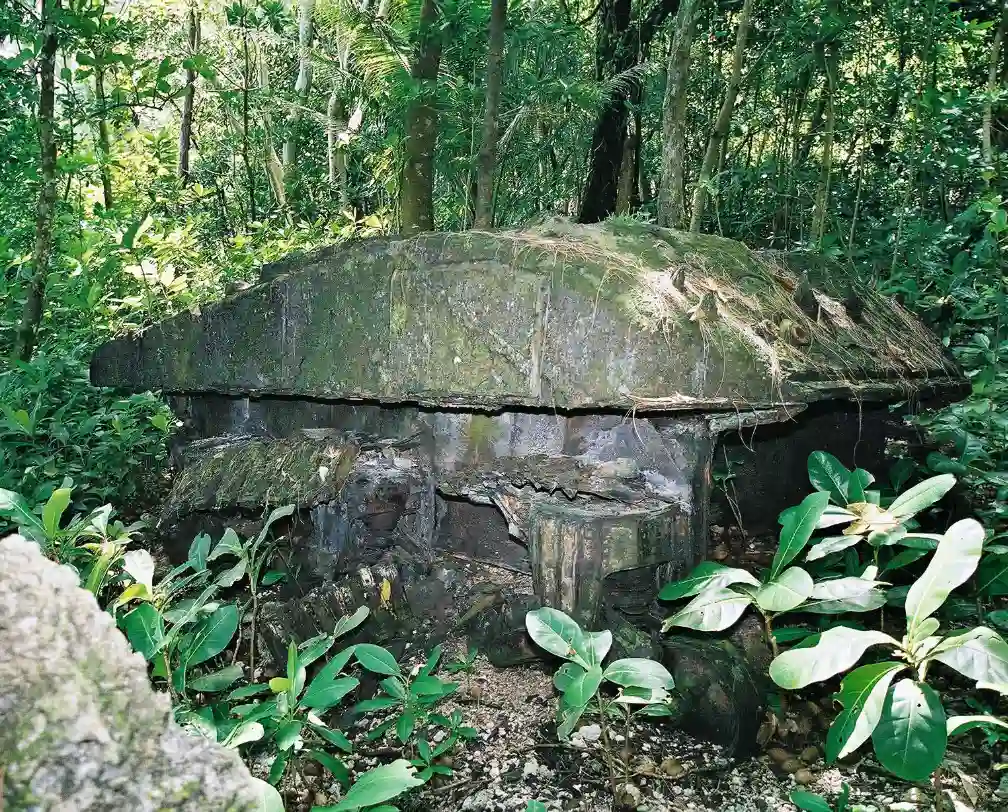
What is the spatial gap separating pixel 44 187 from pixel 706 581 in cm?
457

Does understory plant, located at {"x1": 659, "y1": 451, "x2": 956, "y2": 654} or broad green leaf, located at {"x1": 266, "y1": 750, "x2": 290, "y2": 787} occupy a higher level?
understory plant, located at {"x1": 659, "y1": 451, "x2": 956, "y2": 654}

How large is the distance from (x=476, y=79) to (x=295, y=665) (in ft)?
22.6

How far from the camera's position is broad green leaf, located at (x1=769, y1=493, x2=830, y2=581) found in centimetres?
220

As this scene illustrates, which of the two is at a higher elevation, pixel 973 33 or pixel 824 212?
pixel 973 33

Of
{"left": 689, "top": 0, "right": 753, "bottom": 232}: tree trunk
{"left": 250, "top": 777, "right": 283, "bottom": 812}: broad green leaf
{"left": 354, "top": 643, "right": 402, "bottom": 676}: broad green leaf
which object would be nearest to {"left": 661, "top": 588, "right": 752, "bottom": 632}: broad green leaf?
{"left": 354, "top": 643, "right": 402, "bottom": 676}: broad green leaf

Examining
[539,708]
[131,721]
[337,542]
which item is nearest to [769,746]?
[539,708]

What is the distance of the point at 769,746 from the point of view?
270 centimetres

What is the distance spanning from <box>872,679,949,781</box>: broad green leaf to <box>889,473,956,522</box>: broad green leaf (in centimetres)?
65

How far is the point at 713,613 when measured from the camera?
2.20m

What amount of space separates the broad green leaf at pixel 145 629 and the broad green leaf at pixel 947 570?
170 cm

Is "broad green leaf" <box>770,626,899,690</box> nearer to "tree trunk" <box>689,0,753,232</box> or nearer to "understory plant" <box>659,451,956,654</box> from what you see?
"understory plant" <box>659,451,956,654</box>

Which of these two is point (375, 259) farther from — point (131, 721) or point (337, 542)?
point (131, 721)

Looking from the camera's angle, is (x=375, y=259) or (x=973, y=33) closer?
(x=375, y=259)

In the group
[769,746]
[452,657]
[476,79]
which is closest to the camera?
[769,746]
